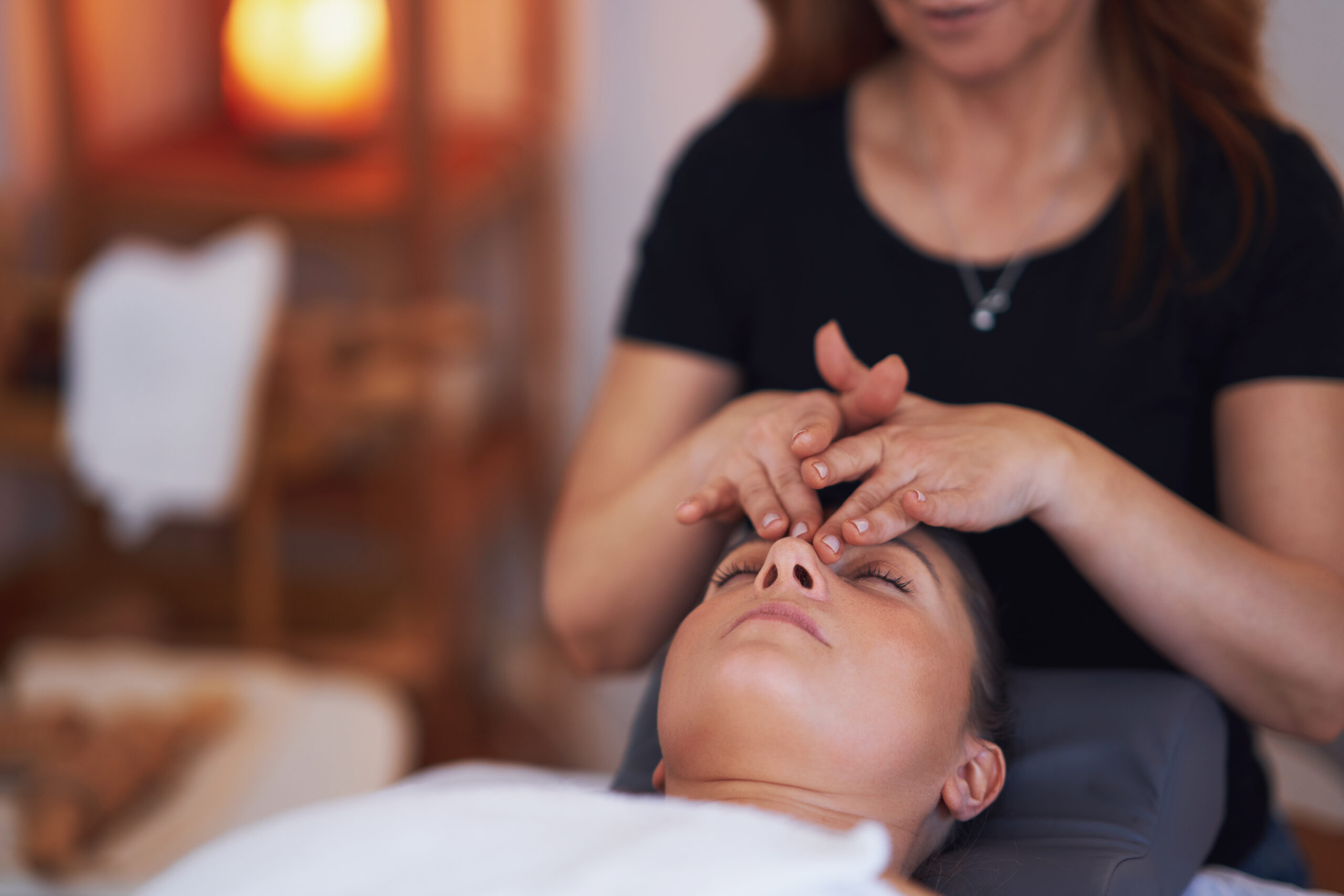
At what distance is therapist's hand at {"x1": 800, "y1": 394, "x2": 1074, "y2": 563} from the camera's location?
0.75 metres

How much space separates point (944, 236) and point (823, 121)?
168 mm

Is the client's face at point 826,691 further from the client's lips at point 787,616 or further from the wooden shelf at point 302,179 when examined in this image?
the wooden shelf at point 302,179

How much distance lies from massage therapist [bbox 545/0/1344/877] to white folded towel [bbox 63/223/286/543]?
754 millimetres

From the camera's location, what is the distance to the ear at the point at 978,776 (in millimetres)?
805

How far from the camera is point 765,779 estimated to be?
74 cm

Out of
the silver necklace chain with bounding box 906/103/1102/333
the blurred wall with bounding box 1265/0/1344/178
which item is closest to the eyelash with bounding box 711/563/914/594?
the silver necklace chain with bounding box 906/103/1102/333

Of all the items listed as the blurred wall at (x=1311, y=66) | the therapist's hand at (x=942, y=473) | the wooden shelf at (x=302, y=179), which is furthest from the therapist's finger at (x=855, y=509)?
the wooden shelf at (x=302, y=179)

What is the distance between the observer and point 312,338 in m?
1.74

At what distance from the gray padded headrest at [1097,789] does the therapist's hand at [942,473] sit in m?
0.19

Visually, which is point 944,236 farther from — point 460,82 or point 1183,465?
point 460,82

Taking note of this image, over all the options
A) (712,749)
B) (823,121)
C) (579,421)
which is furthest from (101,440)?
(712,749)

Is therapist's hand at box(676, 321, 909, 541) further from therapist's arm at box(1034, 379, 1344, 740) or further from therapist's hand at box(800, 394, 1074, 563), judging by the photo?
therapist's arm at box(1034, 379, 1344, 740)

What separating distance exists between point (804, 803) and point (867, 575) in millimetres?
165

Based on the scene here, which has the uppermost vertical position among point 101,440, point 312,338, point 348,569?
point 312,338
